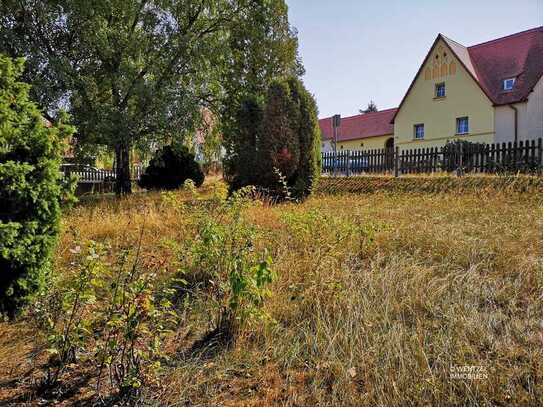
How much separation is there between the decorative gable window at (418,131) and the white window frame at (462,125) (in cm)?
213

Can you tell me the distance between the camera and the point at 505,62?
68.4ft

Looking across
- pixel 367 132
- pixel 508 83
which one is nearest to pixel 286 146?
pixel 508 83

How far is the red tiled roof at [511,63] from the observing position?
63.5ft

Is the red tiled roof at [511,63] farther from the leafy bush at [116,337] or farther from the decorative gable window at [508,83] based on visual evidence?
the leafy bush at [116,337]

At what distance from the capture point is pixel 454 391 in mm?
1846

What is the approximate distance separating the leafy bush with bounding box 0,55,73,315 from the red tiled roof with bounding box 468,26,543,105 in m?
21.8

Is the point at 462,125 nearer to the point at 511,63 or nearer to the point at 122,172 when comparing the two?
the point at 511,63

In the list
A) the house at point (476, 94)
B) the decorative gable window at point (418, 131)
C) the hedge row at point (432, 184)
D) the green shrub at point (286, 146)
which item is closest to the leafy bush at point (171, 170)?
the green shrub at point (286, 146)

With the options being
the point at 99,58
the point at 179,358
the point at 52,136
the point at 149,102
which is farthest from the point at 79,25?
the point at 179,358

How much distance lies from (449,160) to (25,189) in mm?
12948

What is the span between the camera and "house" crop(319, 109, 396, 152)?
31.2 m

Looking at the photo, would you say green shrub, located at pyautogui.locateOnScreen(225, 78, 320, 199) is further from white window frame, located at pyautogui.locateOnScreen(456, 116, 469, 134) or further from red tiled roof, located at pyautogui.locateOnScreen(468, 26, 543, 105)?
white window frame, located at pyautogui.locateOnScreen(456, 116, 469, 134)

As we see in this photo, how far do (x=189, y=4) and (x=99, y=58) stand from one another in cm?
335

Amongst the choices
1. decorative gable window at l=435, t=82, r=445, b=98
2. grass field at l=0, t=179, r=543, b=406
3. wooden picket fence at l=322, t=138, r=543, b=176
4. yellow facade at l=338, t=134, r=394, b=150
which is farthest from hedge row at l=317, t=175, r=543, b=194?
yellow facade at l=338, t=134, r=394, b=150
